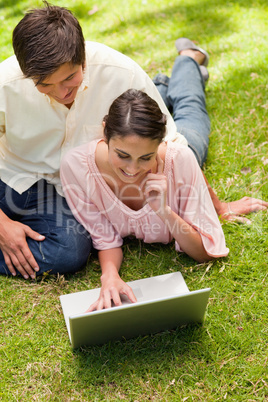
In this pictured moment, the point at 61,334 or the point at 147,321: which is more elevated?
the point at 147,321

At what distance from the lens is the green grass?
6.93 ft

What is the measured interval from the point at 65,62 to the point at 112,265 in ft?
3.39

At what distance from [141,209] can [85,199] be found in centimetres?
31

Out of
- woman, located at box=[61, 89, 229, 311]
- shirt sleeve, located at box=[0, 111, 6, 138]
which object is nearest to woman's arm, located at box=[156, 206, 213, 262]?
woman, located at box=[61, 89, 229, 311]


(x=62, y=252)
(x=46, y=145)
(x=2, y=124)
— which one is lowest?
(x=62, y=252)

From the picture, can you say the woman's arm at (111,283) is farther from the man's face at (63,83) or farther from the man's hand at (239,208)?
the man's face at (63,83)

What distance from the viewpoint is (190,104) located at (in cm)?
341

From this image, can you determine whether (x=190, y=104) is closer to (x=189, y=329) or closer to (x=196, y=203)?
(x=196, y=203)

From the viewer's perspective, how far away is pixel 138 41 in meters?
4.69

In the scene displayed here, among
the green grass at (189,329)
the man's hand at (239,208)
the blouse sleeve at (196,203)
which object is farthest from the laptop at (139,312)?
the man's hand at (239,208)

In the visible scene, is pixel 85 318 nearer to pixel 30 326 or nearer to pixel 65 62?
pixel 30 326

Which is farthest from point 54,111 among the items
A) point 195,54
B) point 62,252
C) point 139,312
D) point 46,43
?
point 195,54

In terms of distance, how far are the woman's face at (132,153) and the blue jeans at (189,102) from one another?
2.93ft

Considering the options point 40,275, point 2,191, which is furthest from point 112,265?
point 2,191
